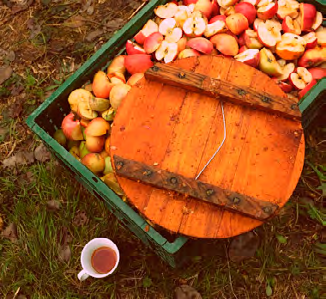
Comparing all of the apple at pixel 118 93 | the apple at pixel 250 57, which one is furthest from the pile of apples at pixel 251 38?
the apple at pixel 118 93

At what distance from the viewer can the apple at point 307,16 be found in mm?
2305

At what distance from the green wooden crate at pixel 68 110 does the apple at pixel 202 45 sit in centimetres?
51

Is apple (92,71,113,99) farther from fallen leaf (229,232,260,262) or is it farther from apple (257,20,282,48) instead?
fallen leaf (229,232,260,262)

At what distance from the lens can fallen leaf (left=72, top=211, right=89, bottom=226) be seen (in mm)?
2579

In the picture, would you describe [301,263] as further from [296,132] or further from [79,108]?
[79,108]

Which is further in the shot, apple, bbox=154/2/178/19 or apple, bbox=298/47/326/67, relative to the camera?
apple, bbox=154/2/178/19

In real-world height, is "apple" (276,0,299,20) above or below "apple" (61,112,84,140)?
above

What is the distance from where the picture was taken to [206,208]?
162 centimetres

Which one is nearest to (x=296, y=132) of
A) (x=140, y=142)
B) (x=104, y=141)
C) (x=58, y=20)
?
(x=140, y=142)

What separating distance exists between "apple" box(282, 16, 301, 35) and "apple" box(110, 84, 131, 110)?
113cm

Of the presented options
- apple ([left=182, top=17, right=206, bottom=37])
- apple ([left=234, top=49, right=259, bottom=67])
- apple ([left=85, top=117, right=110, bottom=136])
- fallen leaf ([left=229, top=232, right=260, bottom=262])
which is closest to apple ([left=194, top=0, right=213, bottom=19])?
apple ([left=182, top=17, right=206, bottom=37])

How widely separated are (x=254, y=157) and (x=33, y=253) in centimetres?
177

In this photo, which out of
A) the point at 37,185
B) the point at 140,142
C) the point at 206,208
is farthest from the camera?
the point at 37,185

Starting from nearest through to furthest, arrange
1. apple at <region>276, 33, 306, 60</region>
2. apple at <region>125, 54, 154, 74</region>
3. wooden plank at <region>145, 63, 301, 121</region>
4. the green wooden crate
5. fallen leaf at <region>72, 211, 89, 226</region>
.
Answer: wooden plank at <region>145, 63, 301, 121</region>, the green wooden crate, apple at <region>276, 33, 306, 60</region>, apple at <region>125, 54, 154, 74</region>, fallen leaf at <region>72, 211, 89, 226</region>
